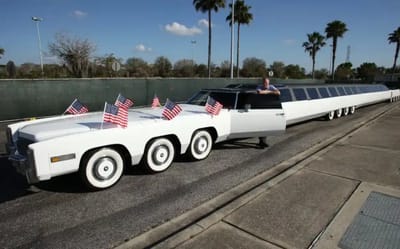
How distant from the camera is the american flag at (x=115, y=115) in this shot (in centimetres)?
409

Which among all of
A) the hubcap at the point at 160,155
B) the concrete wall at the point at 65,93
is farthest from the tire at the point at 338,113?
the hubcap at the point at 160,155

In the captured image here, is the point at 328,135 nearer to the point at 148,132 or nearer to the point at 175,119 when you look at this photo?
the point at 175,119

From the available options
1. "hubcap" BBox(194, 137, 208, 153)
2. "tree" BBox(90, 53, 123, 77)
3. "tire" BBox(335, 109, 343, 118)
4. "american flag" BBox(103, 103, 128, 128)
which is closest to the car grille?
"american flag" BBox(103, 103, 128, 128)

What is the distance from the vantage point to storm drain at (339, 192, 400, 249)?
9.37 feet

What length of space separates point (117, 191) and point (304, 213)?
2837 millimetres

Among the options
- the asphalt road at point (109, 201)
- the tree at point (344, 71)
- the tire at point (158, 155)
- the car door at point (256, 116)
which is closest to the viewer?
the asphalt road at point (109, 201)

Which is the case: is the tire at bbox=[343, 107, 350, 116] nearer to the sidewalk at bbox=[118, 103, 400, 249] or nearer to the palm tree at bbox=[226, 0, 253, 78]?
the sidewalk at bbox=[118, 103, 400, 249]

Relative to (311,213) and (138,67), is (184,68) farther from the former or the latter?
(311,213)

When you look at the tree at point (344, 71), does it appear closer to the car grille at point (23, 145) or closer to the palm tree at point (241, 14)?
the palm tree at point (241, 14)

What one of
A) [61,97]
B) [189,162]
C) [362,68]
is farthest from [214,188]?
[362,68]

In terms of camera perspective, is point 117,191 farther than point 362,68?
No

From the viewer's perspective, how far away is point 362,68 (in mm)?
87062

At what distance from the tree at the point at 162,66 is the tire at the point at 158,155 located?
52.1m

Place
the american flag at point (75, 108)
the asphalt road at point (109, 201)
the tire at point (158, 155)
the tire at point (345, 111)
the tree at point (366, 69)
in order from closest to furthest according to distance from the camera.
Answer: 1. the asphalt road at point (109, 201)
2. the tire at point (158, 155)
3. the american flag at point (75, 108)
4. the tire at point (345, 111)
5. the tree at point (366, 69)
